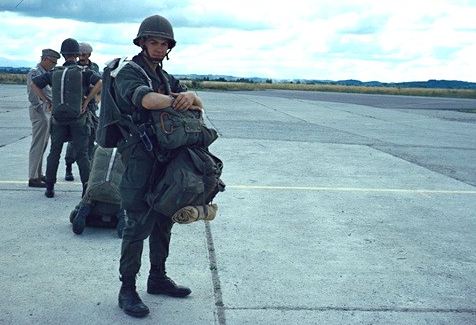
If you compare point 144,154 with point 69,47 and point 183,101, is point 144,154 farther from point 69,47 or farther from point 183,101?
point 69,47

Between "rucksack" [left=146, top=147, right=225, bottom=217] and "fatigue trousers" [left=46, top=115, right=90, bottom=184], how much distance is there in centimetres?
325

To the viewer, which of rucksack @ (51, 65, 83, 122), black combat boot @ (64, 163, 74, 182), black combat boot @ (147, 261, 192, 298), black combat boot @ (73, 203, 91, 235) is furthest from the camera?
black combat boot @ (64, 163, 74, 182)

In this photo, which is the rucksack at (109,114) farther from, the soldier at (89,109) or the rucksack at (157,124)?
the soldier at (89,109)

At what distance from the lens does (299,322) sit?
405 centimetres

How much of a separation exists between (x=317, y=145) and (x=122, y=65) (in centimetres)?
980

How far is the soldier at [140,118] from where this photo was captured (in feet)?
12.5

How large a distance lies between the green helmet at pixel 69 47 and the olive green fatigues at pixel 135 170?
3.20 metres

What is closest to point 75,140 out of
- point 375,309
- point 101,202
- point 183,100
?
point 101,202

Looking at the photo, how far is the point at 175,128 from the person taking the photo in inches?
149

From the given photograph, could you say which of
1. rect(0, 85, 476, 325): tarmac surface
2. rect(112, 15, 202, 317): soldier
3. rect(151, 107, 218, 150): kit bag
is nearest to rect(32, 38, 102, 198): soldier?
rect(0, 85, 476, 325): tarmac surface

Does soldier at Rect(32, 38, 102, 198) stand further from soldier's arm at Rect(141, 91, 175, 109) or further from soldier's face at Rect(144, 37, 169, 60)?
soldier's arm at Rect(141, 91, 175, 109)

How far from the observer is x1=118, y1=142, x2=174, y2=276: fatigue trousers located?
13.0 feet

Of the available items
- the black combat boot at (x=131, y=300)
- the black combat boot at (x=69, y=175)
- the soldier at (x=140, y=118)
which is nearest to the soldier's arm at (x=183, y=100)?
the soldier at (x=140, y=118)

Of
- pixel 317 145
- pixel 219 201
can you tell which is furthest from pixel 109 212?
pixel 317 145
